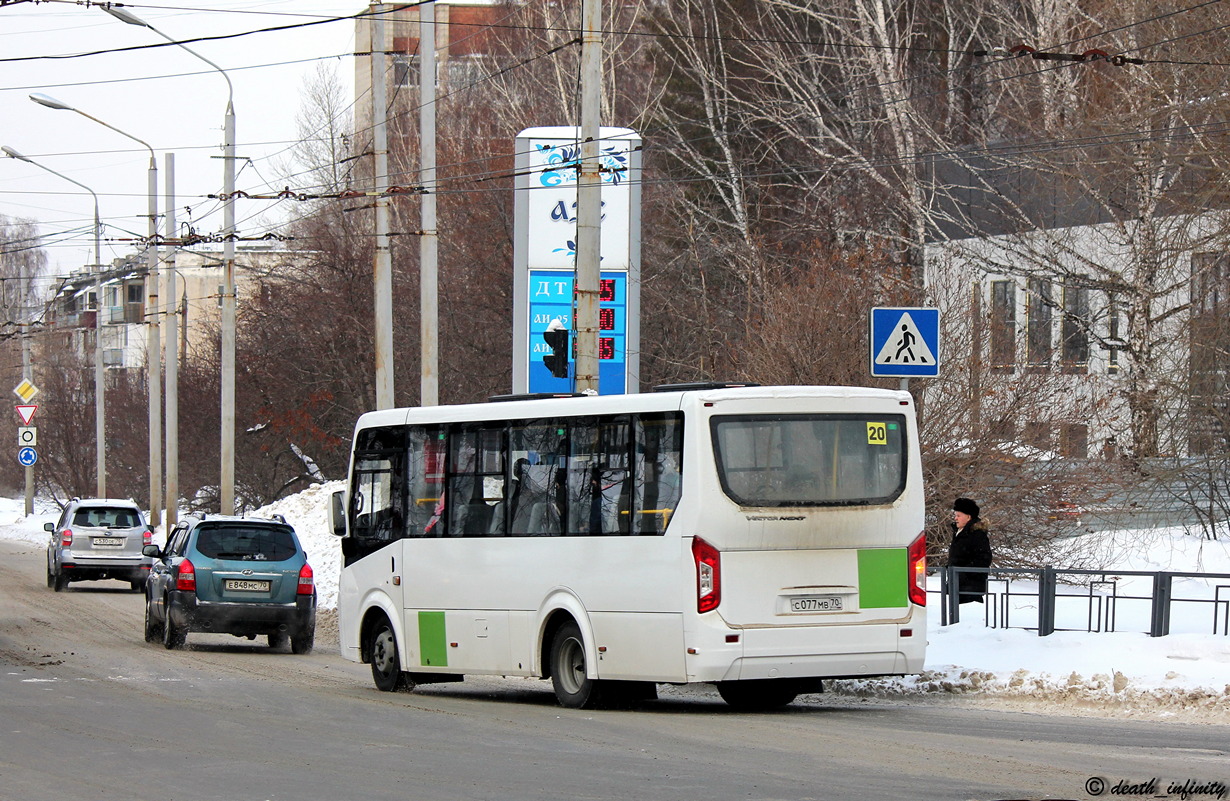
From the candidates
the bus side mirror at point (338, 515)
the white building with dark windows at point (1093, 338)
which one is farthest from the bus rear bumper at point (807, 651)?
the white building with dark windows at point (1093, 338)

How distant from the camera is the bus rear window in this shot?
1221cm

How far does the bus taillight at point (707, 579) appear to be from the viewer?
39.4 feet

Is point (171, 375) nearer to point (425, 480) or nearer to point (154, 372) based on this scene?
point (154, 372)

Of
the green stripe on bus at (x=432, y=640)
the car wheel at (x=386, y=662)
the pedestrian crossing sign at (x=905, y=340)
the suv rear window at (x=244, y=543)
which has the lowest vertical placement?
the car wheel at (x=386, y=662)

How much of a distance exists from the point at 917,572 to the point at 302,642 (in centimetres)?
968

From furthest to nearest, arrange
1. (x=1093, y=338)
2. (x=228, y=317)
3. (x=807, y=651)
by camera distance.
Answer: (x=228, y=317)
(x=1093, y=338)
(x=807, y=651)

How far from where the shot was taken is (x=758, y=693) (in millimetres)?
13609

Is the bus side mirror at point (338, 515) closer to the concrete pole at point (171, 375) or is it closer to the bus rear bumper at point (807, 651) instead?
the bus rear bumper at point (807, 651)

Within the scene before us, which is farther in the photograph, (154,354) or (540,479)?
(154,354)

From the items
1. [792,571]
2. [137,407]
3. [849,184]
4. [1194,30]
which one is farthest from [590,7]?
[137,407]

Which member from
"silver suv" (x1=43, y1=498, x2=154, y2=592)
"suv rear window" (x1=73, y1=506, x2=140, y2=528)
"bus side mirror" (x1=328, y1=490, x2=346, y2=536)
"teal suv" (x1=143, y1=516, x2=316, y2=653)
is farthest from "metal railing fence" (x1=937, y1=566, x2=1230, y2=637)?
"suv rear window" (x1=73, y1=506, x2=140, y2=528)

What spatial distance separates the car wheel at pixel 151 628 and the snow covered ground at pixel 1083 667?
930 cm

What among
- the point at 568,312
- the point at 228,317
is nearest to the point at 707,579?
the point at 568,312

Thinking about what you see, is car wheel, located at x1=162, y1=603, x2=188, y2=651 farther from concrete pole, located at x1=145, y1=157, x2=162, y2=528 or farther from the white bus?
concrete pole, located at x1=145, y1=157, x2=162, y2=528
